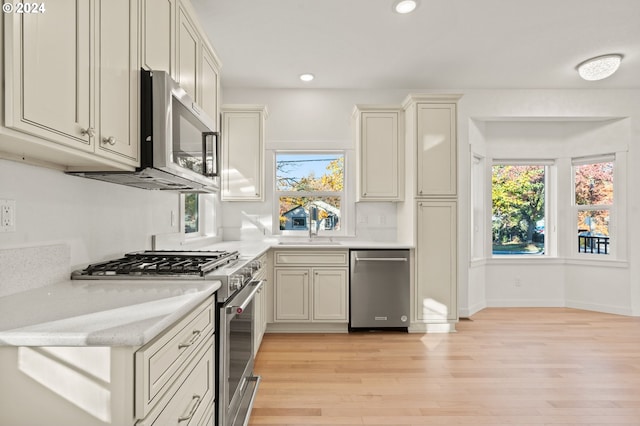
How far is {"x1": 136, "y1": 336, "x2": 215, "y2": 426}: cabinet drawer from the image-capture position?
38.7 inches

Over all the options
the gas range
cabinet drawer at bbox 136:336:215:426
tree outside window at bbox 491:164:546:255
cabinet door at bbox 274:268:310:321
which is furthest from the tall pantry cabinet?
cabinet drawer at bbox 136:336:215:426

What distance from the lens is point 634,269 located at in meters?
Answer: 4.05

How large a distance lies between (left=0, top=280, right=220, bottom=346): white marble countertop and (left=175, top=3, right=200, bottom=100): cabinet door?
3.71ft

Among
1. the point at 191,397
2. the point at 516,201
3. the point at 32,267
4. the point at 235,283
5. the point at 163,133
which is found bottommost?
the point at 191,397

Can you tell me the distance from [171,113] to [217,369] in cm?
Answer: 114

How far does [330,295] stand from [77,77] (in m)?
2.80

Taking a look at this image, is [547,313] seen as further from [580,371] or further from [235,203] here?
[235,203]

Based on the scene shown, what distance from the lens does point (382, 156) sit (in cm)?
371

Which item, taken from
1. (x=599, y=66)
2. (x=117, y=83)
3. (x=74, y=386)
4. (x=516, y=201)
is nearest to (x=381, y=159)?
(x=516, y=201)

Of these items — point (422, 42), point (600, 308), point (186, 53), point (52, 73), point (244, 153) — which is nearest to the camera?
point (52, 73)

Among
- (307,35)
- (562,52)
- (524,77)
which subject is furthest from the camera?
(524,77)

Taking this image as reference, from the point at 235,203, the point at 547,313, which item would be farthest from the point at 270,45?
the point at 547,313

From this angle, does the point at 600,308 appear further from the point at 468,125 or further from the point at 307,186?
the point at 307,186

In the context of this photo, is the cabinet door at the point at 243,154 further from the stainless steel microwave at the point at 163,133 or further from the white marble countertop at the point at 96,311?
the white marble countertop at the point at 96,311
